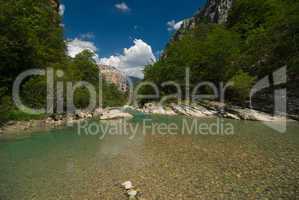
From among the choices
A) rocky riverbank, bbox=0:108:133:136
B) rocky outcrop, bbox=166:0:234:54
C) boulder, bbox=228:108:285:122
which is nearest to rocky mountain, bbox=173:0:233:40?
rocky outcrop, bbox=166:0:234:54

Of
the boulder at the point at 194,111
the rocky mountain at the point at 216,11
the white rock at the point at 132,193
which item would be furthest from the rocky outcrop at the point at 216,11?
the white rock at the point at 132,193

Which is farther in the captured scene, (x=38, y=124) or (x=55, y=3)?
(x=55, y=3)

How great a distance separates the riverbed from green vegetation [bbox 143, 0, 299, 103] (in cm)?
1900

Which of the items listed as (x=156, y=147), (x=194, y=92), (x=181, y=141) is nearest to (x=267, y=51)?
(x=194, y=92)

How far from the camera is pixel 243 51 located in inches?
1673

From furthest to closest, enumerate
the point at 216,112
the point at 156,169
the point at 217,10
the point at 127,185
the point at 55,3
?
the point at 217,10, the point at 55,3, the point at 216,112, the point at 156,169, the point at 127,185

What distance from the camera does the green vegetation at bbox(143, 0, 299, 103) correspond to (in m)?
31.2

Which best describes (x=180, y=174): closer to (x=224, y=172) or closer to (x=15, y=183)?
(x=224, y=172)

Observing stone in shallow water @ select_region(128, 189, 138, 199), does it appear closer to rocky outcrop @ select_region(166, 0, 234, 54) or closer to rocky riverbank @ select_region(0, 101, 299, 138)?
rocky riverbank @ select_region(0, 101, 299, 138)

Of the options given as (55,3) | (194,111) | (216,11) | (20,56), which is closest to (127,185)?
(20,56)

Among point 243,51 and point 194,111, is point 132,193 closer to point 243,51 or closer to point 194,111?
point 194,111

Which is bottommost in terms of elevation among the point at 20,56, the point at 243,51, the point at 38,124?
the point at 38,124

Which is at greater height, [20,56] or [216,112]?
[20,56]

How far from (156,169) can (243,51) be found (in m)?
38.3
